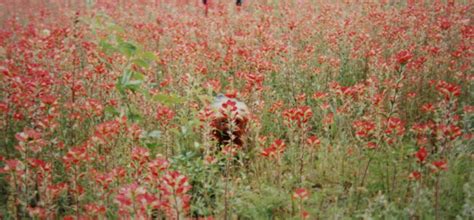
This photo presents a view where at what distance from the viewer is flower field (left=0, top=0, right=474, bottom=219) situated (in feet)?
8.34

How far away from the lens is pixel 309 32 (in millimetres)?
6219

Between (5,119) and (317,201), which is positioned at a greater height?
(5,119)

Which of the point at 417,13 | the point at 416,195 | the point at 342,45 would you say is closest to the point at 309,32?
the point at 342,45

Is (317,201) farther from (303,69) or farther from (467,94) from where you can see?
(467,94)

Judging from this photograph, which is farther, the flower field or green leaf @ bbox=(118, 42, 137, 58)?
green leaf @ bbox=(118, 42, 137, 58)

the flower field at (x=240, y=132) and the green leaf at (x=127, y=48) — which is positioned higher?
the green leaf at (x=127, y=48)

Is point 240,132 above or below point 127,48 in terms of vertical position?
below

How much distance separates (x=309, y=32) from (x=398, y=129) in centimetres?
356

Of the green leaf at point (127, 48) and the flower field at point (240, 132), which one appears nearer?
the flower field at point (240, 132)

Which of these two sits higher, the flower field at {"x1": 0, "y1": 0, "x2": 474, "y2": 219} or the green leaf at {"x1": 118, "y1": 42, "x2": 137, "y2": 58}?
the green leaf at {"x1": 118, "y1": 42, "x2": 137, "y2": 58}

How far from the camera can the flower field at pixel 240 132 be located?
2543mm

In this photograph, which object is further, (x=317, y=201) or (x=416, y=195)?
(x=317, y=201)

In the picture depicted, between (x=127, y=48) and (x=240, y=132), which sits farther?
(x=240, y=132)

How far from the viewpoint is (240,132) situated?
13.1 ft
